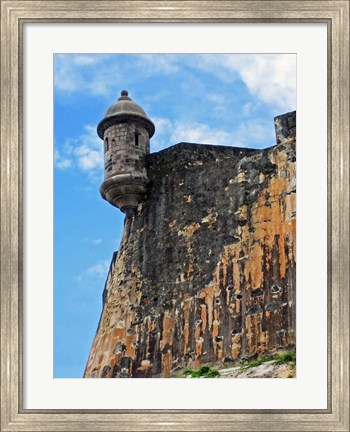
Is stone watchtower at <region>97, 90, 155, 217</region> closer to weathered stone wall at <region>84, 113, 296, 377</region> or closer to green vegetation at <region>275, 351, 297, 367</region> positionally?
weathered stone wall at <region>84, 113, 296, 377</region>

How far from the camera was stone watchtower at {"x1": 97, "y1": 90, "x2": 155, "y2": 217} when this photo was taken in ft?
64.0

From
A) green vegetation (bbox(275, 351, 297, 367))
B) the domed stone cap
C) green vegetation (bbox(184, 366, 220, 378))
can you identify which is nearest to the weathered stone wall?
green vegetation (bbox(184, 366, 220, 378))

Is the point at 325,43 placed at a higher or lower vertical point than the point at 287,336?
higher

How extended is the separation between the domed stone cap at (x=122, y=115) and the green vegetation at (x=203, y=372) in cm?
581

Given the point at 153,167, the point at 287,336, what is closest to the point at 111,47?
the point at 287,336

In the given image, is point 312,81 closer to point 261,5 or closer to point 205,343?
point 261,5

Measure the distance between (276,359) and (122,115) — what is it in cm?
731

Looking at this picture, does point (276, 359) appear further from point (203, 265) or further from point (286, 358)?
point (203, 265)

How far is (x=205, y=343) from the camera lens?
54.7 ft

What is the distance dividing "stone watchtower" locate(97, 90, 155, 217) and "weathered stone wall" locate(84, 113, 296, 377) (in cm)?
24

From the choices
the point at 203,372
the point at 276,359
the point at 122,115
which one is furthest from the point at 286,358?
the point at 122,115

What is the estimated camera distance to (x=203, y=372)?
52.3 ft

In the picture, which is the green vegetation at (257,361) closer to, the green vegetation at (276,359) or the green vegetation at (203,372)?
the green vegetation at (276,359)

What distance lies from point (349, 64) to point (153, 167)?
11410 millimetres
